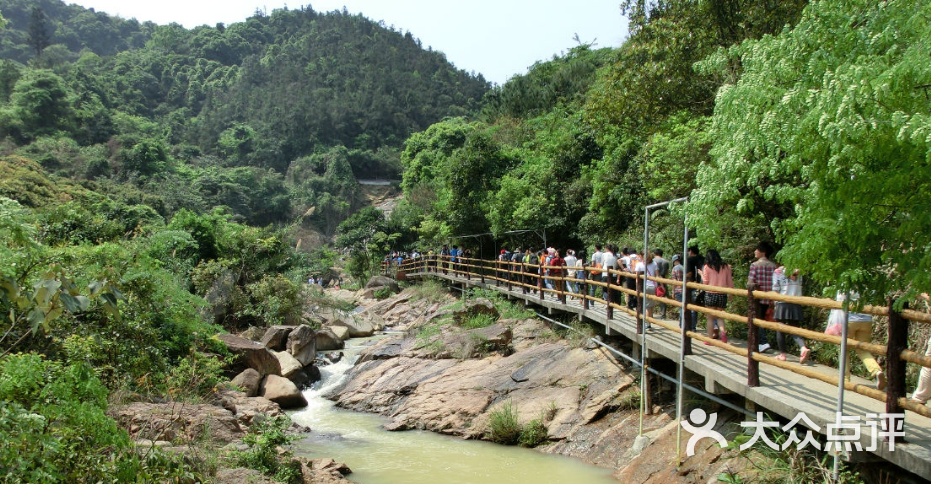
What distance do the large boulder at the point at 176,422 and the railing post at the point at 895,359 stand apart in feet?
22.2

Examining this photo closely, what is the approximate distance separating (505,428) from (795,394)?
228 inches

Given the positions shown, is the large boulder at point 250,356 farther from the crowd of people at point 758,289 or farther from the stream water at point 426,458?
the crowd of people at point 758,289

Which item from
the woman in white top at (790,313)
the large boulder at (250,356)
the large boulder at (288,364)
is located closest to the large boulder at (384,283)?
the large boulder at (288,364)

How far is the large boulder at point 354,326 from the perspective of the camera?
24.1m

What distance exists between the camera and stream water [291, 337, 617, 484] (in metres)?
8.95

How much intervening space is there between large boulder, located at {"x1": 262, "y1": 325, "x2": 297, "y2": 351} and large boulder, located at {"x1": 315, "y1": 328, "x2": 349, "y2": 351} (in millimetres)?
2350

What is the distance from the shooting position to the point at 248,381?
44.5 feet

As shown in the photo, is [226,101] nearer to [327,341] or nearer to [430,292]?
[430,292]

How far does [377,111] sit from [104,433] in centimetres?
9373

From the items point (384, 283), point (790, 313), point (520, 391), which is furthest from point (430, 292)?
point (790, 313)

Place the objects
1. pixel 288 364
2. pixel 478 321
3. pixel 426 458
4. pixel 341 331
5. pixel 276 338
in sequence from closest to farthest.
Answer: pixel 426 458
pixel 288 364
pixel 478 321
pixel 276 338
pixel 341 331

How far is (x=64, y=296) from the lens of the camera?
3.51 m

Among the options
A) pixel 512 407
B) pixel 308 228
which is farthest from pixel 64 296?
pixel 308 228

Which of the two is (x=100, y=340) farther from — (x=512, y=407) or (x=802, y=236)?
(x=802, y=236)
